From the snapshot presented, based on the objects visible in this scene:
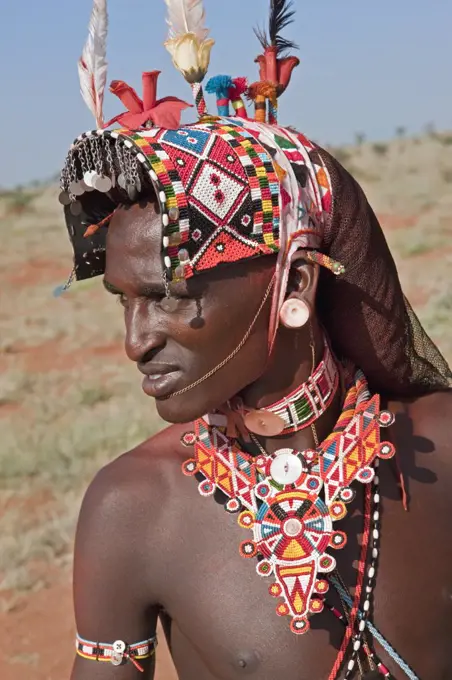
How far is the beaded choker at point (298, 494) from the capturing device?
2.51 metres

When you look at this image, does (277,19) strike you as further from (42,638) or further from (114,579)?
(42,638)

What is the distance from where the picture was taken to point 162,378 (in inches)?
93.4

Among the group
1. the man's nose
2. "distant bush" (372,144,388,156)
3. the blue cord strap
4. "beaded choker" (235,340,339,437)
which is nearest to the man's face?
the man's nose

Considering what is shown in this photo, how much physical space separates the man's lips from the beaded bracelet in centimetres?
79

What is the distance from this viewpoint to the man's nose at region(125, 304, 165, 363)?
234 centimetres

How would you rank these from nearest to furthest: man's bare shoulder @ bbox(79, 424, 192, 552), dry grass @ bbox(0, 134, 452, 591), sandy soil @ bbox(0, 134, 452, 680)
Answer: man's bare shoulder @ bbox(79, 424, 192, 552) → sandy soil @ bbox(0, 134, 452, 680) → dry grass @ bbox(0, 134, 452, 591)

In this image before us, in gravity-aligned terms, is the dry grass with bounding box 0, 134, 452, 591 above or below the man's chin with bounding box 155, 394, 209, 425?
below

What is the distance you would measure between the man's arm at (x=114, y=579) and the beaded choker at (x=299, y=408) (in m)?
0.45

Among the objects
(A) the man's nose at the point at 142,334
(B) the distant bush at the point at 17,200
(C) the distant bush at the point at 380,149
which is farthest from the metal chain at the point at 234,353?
(C) the distant bush at the point at 380,149

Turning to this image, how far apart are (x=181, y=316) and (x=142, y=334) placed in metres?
0.11

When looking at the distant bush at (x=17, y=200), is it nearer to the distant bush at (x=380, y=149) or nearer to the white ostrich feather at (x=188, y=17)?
the distant bush at (x=380, y=149)

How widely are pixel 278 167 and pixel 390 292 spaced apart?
0.49 meters

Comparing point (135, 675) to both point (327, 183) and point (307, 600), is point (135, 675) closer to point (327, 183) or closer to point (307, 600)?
point (307, 600)

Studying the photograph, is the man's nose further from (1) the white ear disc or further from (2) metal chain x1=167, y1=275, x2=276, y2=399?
(1) the white ear disc
